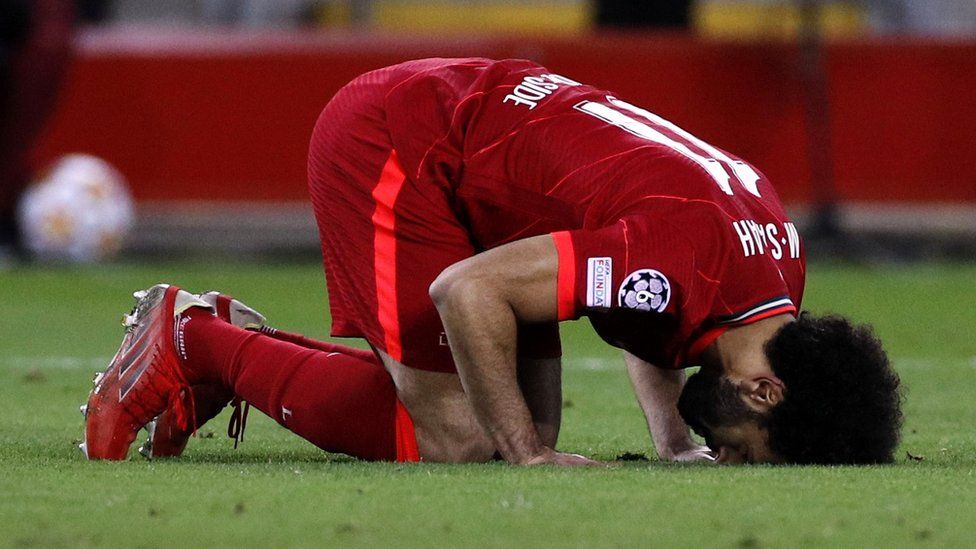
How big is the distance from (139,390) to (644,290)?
1.54 m

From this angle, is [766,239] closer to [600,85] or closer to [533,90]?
[533,90]

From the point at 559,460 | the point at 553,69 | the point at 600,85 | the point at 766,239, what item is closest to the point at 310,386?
the point at 559,460

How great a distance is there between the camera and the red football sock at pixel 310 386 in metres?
5.06

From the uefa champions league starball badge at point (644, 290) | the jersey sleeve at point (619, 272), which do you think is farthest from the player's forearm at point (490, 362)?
the uefa champions league starball badge at point (644, 290)

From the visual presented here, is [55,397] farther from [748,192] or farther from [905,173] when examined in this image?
[905,173]

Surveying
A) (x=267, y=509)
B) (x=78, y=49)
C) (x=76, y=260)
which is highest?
(x=267, y=509)

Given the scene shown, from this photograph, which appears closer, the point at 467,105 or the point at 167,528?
the point at 167,528

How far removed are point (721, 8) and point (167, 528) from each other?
16.6 metres

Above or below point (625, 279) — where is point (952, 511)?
below

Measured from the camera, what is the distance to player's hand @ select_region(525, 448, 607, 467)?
186 inches

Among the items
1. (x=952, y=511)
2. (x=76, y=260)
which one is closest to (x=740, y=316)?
(x=952, y=511)

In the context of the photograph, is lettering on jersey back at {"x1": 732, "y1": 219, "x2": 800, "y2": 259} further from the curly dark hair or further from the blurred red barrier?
the blurred red barrier

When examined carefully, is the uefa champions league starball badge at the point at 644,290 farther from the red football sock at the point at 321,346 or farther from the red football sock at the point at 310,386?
the red football sock at the point at 321,346

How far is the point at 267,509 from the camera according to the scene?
409 cm
